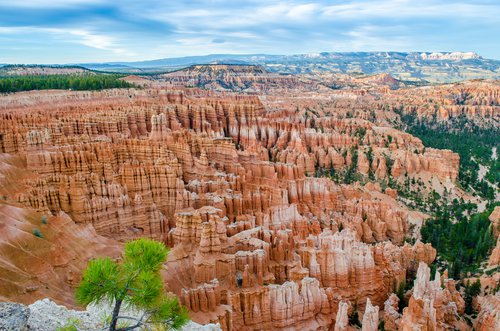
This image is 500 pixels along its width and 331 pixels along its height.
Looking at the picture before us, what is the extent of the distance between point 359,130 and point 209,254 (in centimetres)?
5262

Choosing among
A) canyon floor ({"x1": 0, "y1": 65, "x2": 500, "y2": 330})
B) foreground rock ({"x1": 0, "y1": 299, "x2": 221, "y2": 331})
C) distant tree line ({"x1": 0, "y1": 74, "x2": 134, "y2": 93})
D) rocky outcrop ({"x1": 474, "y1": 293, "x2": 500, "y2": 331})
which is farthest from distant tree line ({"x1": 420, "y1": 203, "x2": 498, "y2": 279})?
distant tree line ({"x1": 0, "y1": 74, "x2": 134, "y2": 93})

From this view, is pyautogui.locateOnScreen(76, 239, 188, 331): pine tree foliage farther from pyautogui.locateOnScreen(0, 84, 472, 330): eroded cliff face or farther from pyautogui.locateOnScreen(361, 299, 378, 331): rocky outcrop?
pyautogui.locateOnScreen(361, 299, 378, 331): rocky outcrop

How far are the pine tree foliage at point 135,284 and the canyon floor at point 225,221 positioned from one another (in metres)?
7.05

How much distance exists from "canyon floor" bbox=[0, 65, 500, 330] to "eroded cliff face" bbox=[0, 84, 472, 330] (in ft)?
0.29

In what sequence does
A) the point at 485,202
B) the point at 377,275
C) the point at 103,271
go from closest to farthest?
the point at 103,271, the point at 377,275, the point at 485,202

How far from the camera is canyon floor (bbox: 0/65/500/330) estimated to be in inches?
747

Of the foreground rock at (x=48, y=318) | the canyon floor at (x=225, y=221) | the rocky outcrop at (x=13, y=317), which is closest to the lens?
the rocky outcrop at (x=13, y=317)

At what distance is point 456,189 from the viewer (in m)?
51.0

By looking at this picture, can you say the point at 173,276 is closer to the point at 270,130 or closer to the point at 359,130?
Result: the point at 270,130

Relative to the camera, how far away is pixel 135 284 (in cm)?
902

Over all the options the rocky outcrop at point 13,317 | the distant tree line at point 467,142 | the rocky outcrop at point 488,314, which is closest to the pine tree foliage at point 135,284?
the rocky outcrop at point 13,317

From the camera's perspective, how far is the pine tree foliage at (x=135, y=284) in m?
8.62

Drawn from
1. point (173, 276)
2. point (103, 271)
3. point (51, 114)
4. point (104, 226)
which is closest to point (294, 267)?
point (173, 276)

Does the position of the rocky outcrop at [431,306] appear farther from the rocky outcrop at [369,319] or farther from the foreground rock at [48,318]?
the foreground rock at [48,318]
